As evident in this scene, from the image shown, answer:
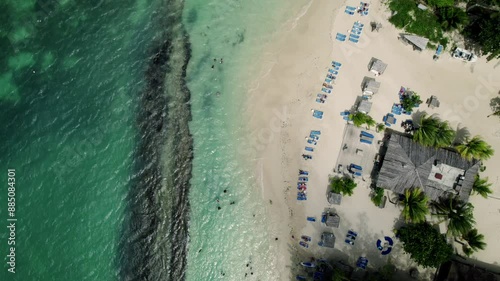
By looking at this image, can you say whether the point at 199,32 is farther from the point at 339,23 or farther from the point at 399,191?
the point at 399,191

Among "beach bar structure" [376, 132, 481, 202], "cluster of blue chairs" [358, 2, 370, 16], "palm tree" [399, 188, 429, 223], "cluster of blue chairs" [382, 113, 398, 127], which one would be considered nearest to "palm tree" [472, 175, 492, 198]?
"beach bar structure" [376, 132, 481, 202]

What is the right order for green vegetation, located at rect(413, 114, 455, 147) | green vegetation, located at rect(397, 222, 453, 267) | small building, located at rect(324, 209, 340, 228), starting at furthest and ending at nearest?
small building, located at rect(324, 209, 340, 228)
green vegetation, located at rect(413, 114, 455, 147)
green vegetation, located at rect(397, 222, 453, 267)

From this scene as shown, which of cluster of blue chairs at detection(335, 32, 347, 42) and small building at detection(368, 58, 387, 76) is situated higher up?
cluster of blue chairs at detection(335, 32, 347, 42)

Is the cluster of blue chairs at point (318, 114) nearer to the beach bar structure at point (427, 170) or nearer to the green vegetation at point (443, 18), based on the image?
the beach bar structure at point (427, 170)

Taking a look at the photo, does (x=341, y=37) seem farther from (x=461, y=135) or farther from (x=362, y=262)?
(x=362, y=262)

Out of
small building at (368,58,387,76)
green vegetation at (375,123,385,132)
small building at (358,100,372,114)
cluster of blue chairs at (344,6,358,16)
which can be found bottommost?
green vegetation at (375,123,385,132)

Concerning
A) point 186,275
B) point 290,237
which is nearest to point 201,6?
point 290,237

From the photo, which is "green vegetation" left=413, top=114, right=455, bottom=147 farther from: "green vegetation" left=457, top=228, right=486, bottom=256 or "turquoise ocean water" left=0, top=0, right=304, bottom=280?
"turquoise ocean water" left=0, top=0, right=304, bottom=280

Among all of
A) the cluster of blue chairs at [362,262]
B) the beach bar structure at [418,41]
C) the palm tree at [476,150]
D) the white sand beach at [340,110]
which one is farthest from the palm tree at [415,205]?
the beach bar structure at [418,41]
